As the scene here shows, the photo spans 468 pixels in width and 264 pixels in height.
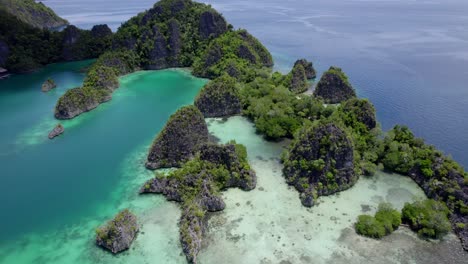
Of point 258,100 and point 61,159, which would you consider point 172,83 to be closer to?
point 258,100

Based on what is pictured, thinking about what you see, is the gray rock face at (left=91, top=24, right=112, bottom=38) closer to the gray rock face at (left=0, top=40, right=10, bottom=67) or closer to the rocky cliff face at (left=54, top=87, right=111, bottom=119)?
the gray rock face at (left=0, top=40, right=10, bottom=67)

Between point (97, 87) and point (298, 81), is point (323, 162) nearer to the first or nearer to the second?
point (298, 81)

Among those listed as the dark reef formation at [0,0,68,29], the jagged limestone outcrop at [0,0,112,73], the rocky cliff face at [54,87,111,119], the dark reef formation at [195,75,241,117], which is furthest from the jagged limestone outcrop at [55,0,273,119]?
the dark reef formation at [0,0,68,29]

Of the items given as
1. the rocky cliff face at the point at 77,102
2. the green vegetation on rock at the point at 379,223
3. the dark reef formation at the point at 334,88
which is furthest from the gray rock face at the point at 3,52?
the green vegetation on rock at the point at 379,223

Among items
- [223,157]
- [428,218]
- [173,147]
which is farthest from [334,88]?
[173,147]

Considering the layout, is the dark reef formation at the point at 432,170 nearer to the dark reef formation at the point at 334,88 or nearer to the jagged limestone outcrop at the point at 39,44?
the dark reef formation at the point at 334,88
